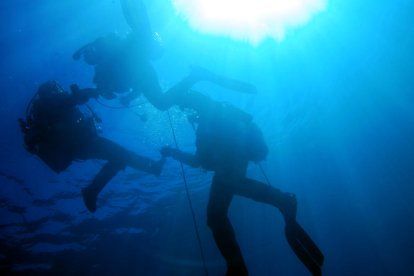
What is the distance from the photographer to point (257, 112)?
16859mm

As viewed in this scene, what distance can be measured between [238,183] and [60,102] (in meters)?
3.49

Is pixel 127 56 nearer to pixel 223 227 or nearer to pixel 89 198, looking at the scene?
pixel 89 198

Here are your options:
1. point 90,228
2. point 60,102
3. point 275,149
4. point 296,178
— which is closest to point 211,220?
point 60,102

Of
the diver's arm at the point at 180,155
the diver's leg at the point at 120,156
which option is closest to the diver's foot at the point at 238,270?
the diver's arm at the point at 180,155

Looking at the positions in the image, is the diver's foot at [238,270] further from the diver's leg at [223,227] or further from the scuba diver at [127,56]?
the scuba diver at [127,56]

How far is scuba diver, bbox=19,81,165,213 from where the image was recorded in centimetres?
557

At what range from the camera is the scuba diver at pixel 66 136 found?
5.57 metres

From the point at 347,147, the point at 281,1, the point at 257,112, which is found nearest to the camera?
the point at 281,1

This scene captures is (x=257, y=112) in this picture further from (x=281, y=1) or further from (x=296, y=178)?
(x=296, y=178)

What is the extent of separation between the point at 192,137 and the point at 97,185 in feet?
34.2

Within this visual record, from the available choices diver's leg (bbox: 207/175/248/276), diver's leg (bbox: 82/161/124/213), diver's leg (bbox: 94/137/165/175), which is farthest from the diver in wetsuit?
diver's leg (bbox: 82/161/124/213)

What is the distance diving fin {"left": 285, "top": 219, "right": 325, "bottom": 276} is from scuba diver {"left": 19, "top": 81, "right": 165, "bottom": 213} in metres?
2.79

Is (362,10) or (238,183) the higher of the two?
(362,10)

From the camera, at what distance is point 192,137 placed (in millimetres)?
16219
